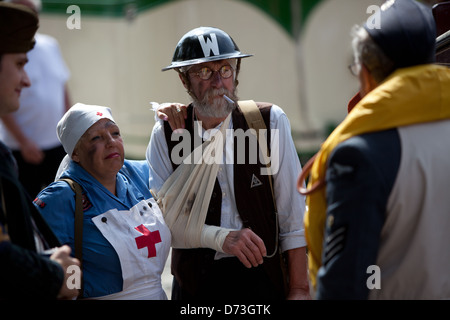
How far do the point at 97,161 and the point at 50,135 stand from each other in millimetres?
2327

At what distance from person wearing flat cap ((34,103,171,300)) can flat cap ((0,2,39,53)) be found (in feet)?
2.91

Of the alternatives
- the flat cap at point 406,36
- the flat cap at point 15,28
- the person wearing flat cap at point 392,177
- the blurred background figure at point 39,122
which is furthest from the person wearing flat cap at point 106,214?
the blurred background figure at point 39,122

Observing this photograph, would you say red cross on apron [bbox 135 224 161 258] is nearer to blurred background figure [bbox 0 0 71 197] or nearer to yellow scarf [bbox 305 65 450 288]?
yellow scarf [bbox 305 65 450 288]

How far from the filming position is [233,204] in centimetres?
310

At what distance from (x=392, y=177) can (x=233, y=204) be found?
1.26 m

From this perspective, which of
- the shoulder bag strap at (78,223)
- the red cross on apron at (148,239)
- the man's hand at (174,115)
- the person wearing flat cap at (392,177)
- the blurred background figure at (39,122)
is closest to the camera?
the person wearing flat cap at (392,177)

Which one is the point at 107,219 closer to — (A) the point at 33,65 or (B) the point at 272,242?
(B) the point at 272,242

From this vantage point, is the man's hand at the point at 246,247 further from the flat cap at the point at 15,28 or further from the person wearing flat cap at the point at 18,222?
the flat cap at the point at 15,28

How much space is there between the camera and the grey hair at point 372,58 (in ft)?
6.78

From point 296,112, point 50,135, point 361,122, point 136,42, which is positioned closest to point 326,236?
point 361,122

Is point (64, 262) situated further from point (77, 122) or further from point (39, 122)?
point (39, 122)

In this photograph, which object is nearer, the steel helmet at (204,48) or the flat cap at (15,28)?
the flat cap at (15,28)

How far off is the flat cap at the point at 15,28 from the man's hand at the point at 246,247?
4.08 ft

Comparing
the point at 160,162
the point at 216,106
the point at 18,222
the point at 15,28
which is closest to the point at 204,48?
the point at 216,106
